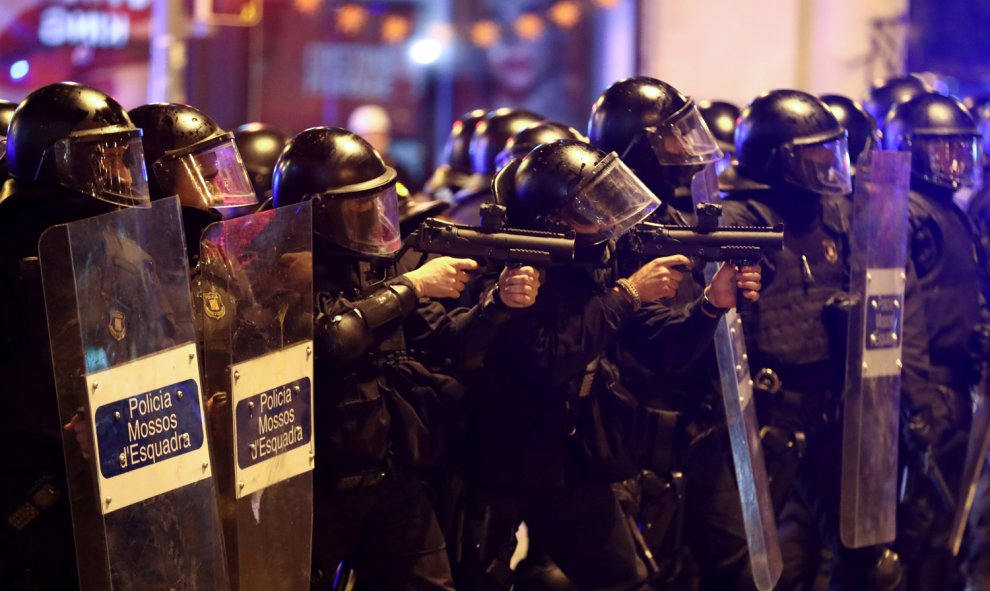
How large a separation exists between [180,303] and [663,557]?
85.0 inches

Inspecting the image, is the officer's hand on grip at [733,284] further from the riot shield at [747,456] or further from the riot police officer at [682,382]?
the riot police officer at [682,382]

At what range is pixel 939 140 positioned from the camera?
209 inches

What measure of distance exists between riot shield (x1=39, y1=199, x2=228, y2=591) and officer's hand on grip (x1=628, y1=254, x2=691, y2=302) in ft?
4.87

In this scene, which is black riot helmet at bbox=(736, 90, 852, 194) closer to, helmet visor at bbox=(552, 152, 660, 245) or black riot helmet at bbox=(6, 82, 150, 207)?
helmet visor at bbox=(552, 152, 660, 245)

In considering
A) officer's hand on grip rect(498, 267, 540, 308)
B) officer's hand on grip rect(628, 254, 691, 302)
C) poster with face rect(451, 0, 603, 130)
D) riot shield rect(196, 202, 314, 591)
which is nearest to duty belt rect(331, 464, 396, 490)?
riot shield rect(196, 202, 314, 591)

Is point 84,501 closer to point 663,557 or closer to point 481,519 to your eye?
point 481,519

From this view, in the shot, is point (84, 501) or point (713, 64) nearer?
point (84, 501)

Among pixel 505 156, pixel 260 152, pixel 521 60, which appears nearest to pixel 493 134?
pixel 505 156

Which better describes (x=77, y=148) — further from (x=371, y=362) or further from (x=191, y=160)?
(x=371, y=362)

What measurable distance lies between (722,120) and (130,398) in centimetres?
370

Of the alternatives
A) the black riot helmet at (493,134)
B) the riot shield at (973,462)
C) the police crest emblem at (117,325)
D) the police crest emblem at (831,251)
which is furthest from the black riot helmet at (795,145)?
the police crest emblem at (117,325)

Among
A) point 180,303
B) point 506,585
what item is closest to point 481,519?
point 506,585

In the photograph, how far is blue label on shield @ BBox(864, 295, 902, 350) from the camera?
14.3 ft

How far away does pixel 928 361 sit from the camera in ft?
15.6
